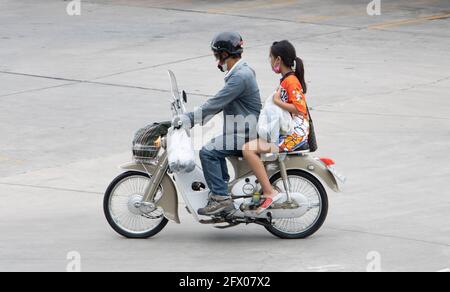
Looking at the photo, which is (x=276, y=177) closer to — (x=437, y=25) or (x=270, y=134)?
(x=270, y=134)

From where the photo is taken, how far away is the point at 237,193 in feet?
31.5

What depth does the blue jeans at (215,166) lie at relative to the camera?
30.8 feet

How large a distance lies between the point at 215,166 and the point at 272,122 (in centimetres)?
60

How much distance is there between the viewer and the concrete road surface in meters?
9.31

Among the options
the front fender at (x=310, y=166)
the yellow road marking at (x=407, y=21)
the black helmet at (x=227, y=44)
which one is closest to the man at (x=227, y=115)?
the black helmet at (x=227, y=44)

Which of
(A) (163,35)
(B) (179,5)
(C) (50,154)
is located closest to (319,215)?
Result: (C) (50,154)

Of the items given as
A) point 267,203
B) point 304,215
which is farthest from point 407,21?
point 267,203

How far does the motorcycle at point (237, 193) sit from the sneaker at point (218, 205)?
0.22 ft

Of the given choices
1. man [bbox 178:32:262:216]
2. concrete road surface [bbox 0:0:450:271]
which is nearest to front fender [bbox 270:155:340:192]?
man [bbox 178:32:262:216]

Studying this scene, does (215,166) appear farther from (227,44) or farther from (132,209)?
(227,44)

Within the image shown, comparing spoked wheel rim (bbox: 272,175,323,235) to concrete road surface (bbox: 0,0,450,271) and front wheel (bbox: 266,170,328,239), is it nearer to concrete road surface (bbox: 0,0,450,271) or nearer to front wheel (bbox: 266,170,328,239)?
front wheel (bbox: 266,170,328,239)

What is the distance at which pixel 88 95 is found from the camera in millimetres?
16000

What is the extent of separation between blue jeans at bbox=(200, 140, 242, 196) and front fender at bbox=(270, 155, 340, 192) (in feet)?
1.42

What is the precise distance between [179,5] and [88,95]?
9.42 m
